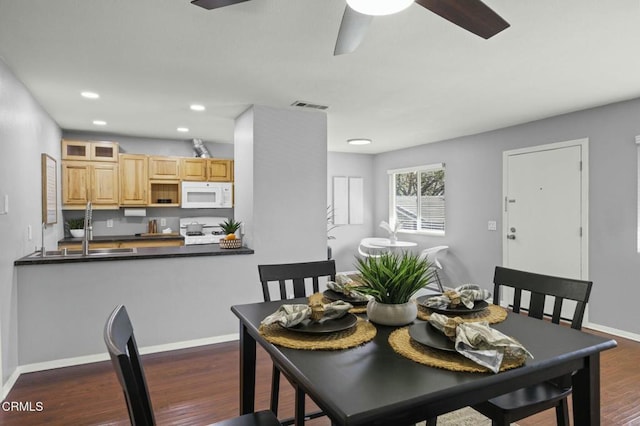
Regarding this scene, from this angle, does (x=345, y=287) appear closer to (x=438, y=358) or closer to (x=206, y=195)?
(x=438, y=358)

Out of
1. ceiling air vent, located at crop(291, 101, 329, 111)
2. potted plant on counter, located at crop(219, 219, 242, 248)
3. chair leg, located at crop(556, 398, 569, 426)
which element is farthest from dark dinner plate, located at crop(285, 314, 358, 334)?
ceiling air vent, located at crop(291, 101, 329, 111)

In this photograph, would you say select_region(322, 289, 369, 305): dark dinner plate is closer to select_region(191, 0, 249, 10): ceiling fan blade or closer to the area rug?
the area rug

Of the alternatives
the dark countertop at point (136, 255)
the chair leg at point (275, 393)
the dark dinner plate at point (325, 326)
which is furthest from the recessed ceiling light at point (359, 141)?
the dark dinner plate at point (325, 326)

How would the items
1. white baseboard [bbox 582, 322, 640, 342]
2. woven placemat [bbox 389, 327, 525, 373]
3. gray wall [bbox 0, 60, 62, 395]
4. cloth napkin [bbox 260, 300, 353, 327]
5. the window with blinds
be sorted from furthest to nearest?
the window with blinds
white baseboard [bbox 582, 322, 640, 342]
gray wall [bbox 0, 60, 62, 395]
cloth napkin [bbox 260, 300, 353, 327]
woven placemat [bbox 389, 327, 525, 373]

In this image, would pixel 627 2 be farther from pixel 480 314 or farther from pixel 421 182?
pixel 421 182

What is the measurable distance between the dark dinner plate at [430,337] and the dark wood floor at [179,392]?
120 cm

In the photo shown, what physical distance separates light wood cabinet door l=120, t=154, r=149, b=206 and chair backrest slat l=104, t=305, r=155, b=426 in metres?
4.65

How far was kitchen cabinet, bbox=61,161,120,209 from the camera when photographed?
16.6 ft

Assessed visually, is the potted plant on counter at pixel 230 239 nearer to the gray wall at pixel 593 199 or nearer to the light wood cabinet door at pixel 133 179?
the light wood cabinet door at pixel 133 179

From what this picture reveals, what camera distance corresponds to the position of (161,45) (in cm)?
247

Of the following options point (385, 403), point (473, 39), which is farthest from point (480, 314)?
point (473, 39)

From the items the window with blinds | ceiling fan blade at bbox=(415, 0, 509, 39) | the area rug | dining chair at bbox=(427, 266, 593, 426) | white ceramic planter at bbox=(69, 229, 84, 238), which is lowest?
the area rug

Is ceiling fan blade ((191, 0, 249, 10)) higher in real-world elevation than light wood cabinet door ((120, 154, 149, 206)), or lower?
higher

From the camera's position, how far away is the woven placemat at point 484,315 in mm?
1632
